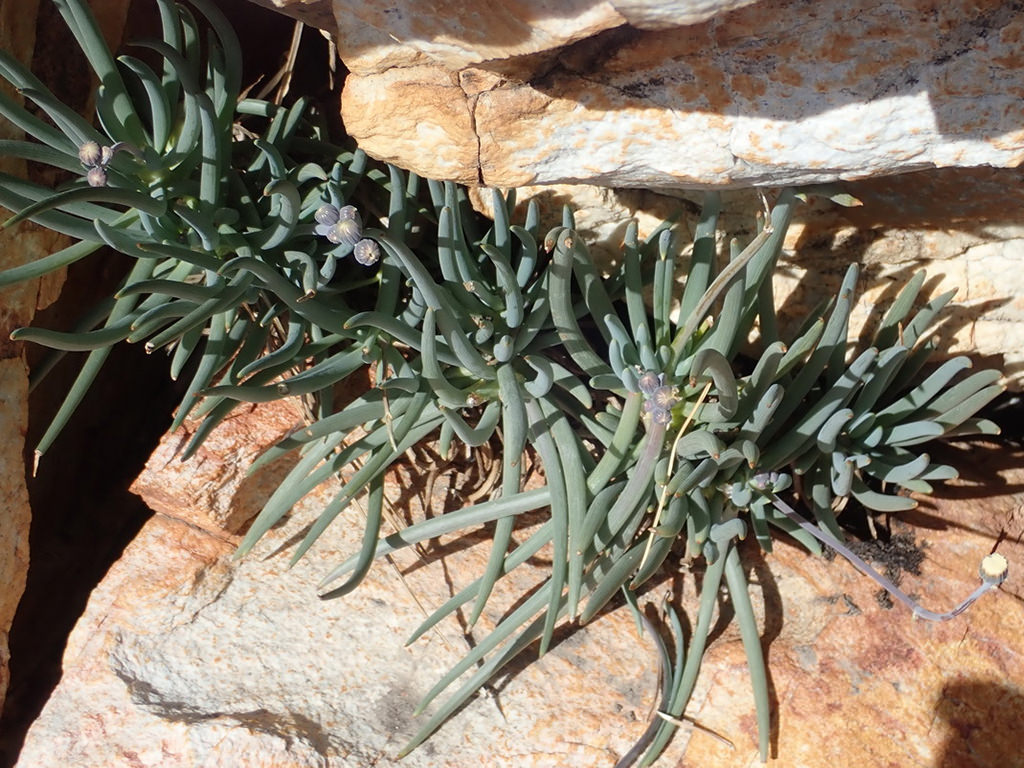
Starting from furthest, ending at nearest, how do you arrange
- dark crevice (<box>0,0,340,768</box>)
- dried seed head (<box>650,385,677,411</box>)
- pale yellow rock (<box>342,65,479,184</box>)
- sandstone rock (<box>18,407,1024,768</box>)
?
dark crevice (<box>0,0,340,768</box>), sandstone rock (<box>18,407,1024,768</box>), pale yellow rock (<box>342,65,479,184</box>), dried seed head (<box>650,385,677,411</box>)

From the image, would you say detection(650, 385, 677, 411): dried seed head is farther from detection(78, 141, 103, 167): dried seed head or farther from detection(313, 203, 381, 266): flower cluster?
detection(78, 141, 103, 167): dried seed head

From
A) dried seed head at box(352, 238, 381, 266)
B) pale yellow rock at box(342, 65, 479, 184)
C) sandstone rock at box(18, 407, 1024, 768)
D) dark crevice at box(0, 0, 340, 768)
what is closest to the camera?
dried seed head at box(352, 238, 381, 266)

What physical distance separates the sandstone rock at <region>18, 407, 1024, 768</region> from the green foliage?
0.09 metres

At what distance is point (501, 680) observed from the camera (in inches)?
64.8

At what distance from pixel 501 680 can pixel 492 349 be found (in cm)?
63

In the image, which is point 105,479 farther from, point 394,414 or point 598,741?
point 598,741

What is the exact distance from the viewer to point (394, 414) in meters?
1.57

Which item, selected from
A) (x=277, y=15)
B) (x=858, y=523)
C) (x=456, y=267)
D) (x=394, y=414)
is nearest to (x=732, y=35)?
(x=456, y=267)

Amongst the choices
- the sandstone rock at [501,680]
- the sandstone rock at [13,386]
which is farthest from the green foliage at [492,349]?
the sandstone rock at [13,386]

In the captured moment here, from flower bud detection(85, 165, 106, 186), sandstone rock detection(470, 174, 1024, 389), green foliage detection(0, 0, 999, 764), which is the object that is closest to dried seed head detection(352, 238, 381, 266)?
green foliage detection(0, 0, 999, 764)

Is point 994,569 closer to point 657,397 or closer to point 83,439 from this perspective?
point 657,397

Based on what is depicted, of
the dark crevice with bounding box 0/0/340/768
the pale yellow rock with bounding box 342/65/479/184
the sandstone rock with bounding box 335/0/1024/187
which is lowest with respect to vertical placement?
the dark crevice with bounding box 0/0/340/768

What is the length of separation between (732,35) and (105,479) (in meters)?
1.78

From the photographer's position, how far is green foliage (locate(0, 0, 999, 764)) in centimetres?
138
